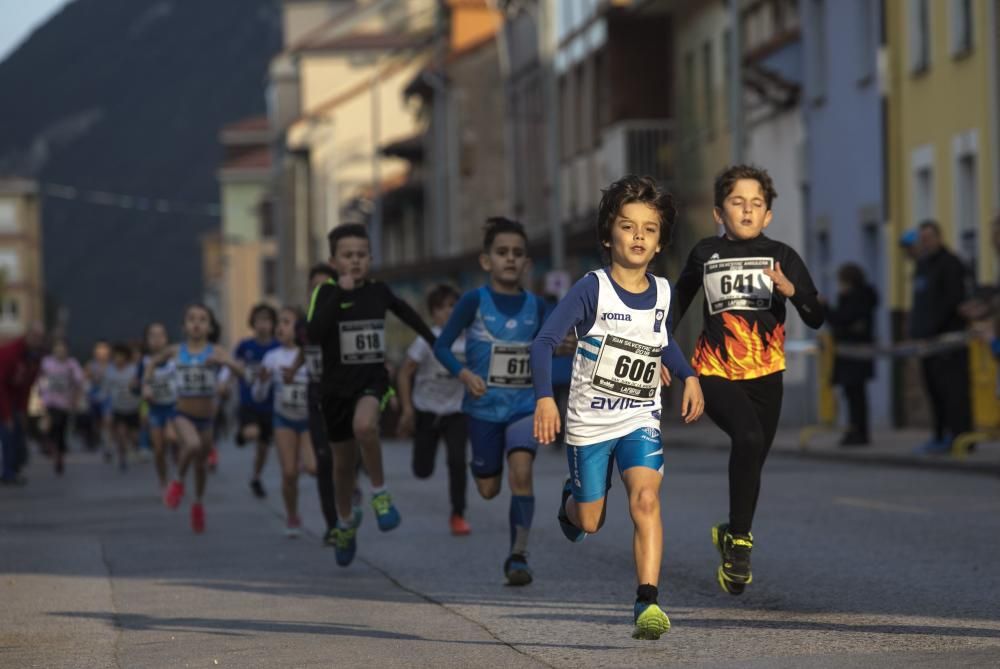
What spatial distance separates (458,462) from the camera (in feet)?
52.0

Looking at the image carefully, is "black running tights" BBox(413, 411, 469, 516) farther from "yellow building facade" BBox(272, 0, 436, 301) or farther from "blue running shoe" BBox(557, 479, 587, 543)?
"yellow building facade" BBox(272, 0, 436, 301)

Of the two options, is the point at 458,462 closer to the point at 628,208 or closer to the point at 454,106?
the point at 628,208

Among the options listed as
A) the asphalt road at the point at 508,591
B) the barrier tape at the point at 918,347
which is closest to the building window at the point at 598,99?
the barrier tape at the point at 918,347

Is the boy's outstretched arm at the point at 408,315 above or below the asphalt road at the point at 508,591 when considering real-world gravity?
above

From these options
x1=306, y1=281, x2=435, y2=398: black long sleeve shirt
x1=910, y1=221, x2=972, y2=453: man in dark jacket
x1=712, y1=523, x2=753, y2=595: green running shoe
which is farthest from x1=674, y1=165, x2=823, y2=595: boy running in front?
x1=910, y1=221, x2=972, y2=453: man in dark jacket

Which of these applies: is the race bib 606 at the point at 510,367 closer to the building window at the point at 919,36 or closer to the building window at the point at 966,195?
the building window at the point at 966,195

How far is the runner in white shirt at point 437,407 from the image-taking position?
1584 centimetres

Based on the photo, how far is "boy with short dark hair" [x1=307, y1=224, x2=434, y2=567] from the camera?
13.0m

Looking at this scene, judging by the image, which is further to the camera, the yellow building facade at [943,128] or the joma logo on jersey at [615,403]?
the yellow building facade at [943,128]

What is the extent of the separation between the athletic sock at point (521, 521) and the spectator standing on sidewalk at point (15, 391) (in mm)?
15893

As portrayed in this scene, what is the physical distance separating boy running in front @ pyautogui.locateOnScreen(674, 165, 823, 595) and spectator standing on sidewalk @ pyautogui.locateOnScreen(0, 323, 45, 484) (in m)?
17.6

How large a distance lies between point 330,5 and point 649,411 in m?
104

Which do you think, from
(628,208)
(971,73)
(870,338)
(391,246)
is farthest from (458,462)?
(391,246)

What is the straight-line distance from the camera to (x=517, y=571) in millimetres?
11688
